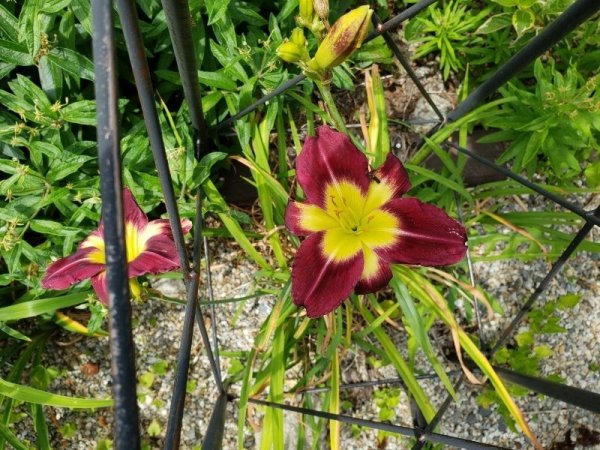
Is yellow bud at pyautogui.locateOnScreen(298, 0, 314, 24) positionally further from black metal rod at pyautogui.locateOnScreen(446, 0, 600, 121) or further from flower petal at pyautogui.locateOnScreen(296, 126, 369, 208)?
black metal rod at pyautogui.locateOnScreen(446, 0, 600, 121)

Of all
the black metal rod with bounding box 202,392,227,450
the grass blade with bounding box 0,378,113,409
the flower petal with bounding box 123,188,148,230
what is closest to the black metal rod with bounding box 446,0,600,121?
the flower petal with bounding box 123,188,148,230

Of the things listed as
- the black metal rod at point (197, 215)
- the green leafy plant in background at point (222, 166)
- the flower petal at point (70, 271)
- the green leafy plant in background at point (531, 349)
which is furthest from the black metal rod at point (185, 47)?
the green leafy plant in background at point (531, 349)

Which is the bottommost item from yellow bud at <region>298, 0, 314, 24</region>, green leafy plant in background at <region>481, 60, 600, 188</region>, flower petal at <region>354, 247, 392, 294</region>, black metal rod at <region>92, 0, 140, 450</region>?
black metal rod at <region>92, 0, 140, 450</region>

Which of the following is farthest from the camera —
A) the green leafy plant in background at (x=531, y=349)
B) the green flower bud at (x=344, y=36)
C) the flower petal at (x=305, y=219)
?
the green leafy plant in background at (x=531, y=349)

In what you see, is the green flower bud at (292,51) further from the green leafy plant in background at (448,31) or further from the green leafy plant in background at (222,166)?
the green leafy plant in background at (448,31)

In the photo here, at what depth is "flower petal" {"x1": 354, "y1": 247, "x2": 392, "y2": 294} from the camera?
0.92 m

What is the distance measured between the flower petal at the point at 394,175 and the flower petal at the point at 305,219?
0.12m

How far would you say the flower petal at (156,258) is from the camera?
40.0 inches

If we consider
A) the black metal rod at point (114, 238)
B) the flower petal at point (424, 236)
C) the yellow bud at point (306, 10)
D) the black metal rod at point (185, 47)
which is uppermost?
the black metal rod at point (185, 47)

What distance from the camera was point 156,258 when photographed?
1029 mm

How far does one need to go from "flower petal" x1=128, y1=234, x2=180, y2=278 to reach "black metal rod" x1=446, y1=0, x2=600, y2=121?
2.34ft

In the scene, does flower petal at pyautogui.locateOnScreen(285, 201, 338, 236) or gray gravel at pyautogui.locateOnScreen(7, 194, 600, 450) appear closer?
flower petal at pyautogui.locateOnScreen(285, 201, 338, 236)

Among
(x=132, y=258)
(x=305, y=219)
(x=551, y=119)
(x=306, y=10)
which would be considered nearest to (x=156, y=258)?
(x=132, y=258)

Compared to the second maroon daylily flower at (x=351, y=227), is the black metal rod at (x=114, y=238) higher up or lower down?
lower down
